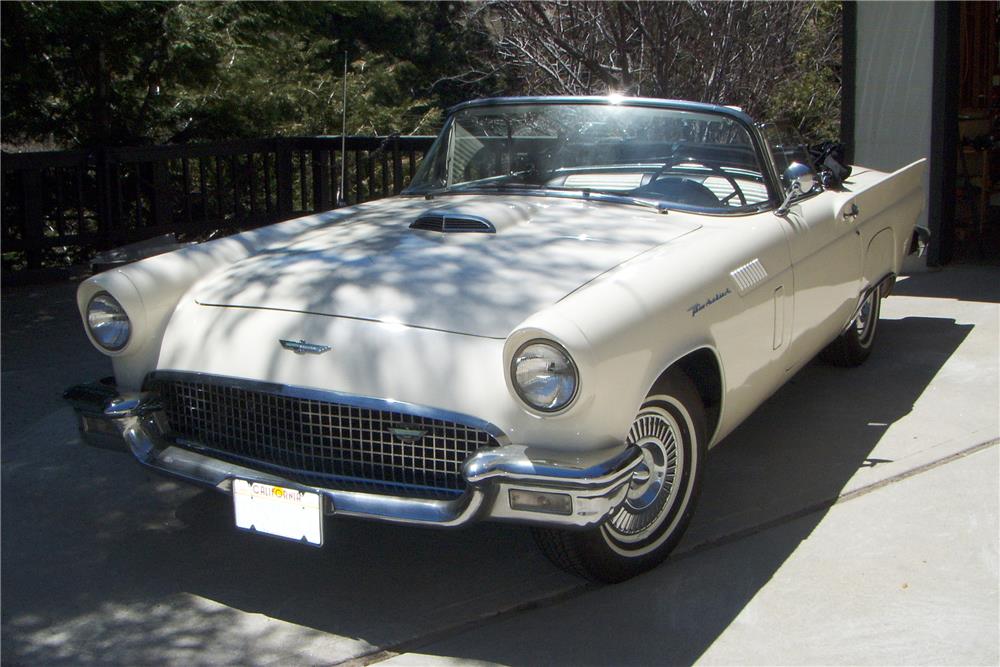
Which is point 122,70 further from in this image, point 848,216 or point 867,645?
point 867,645

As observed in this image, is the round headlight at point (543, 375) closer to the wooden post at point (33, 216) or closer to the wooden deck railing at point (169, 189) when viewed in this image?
the wooden deck railing at point (169, 189)

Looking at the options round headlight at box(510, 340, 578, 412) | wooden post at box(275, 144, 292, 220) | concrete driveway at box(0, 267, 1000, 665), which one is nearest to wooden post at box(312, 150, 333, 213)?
wooden post at box(275, 144, 292, 220)

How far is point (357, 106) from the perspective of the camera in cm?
1602

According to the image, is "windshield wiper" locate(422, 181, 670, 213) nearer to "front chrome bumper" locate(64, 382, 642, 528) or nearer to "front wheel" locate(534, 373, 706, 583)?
"front wheel" locate(534, 373, 706, 583)

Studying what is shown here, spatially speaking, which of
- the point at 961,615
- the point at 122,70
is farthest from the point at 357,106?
the point at 961,615

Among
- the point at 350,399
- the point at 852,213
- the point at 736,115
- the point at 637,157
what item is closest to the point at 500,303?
the point at 350,399

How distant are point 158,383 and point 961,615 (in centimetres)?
281

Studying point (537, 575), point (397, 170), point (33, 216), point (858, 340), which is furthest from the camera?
point (397, 170)

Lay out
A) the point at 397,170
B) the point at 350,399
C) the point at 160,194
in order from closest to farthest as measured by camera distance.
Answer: the point at 350,399 → the point at 160,194 → the point at 397,170

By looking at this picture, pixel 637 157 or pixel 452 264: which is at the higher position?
pixel 637 157

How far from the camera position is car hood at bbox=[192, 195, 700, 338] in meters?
3.71

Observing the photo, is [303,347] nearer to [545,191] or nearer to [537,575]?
[537,575]

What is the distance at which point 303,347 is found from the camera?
3.64 meters

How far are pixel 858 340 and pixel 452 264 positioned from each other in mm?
3159
